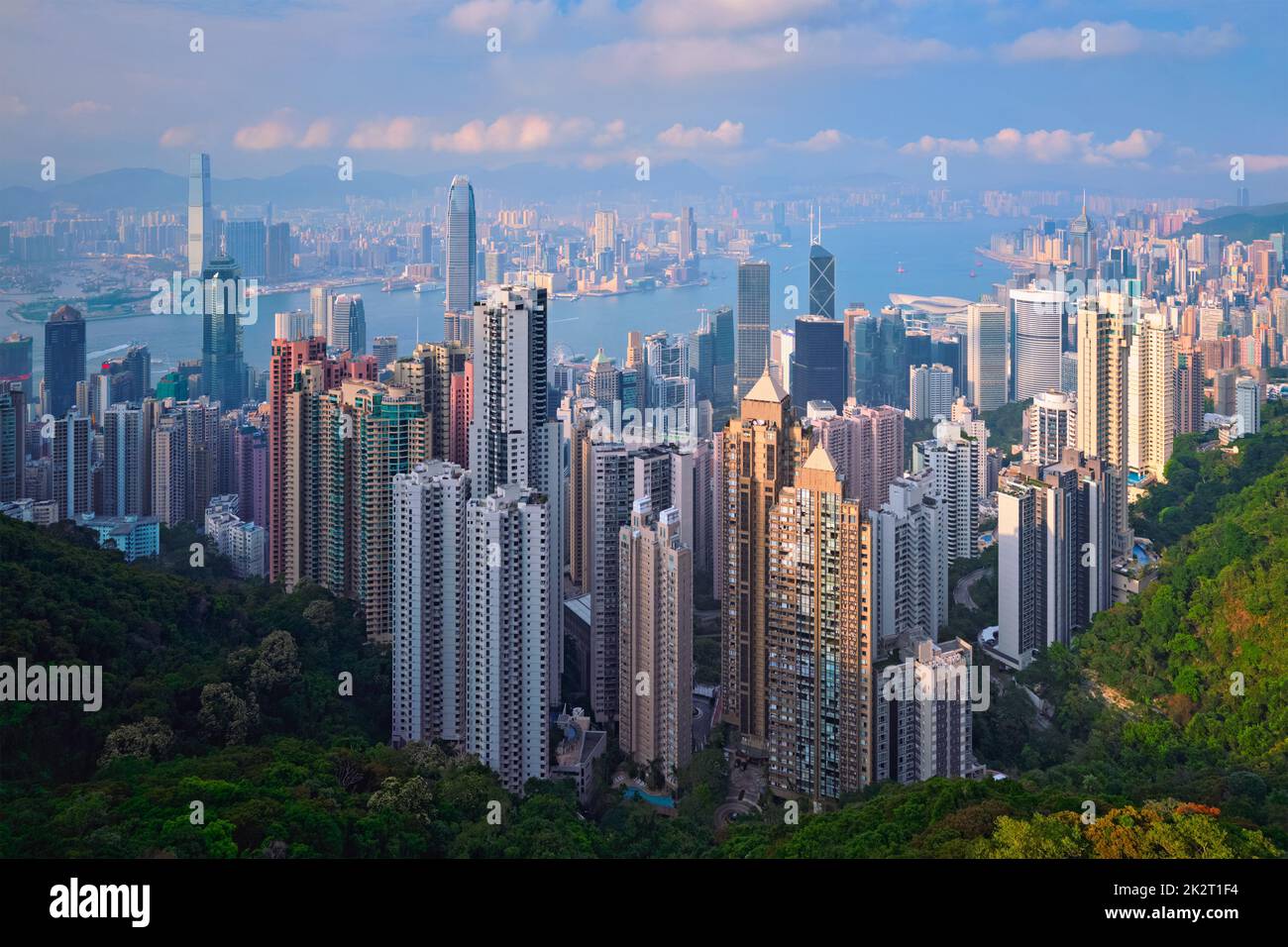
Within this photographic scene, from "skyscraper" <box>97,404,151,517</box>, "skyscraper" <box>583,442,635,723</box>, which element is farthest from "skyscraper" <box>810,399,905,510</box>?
"skyscraper" <box>97,404,151,517</box>

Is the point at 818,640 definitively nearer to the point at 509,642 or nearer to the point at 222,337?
the point at 509,642

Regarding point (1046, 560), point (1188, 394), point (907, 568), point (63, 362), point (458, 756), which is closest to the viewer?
point (458, 756)

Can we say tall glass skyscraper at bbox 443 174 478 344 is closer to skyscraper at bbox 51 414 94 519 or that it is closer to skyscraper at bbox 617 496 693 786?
skyscraper at bbox 51 414 94 519

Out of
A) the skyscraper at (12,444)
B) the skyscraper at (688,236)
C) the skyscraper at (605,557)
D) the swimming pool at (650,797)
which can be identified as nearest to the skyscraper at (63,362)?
the skyscraper at (12,444)

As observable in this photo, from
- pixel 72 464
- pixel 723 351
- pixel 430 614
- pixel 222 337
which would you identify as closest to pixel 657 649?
pixel 430 614

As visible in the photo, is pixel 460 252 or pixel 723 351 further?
pixel 723 351

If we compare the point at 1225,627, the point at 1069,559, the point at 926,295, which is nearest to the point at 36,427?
the point at 1069,559

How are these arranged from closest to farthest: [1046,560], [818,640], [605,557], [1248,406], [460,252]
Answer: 1. [818,640]
2. [605,557]
3. [1046,560]
4. [460,252]
5. [1248,406]

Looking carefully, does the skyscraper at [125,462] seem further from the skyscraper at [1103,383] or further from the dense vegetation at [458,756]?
the skyscraper at [1103,383]
